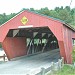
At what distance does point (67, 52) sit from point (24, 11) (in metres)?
4.58

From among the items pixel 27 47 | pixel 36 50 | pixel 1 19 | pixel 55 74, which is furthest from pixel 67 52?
pixel 1 19

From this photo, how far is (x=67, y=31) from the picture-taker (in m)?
17.0

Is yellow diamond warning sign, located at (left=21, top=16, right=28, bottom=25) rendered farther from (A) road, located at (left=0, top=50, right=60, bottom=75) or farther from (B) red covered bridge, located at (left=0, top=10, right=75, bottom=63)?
(A) road, located at (left=0, top=50, right=60, bottom=75)

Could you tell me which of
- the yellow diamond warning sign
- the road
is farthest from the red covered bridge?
the road

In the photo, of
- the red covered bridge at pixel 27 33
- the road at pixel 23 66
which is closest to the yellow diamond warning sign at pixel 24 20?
the red covered bridge at pixel 27 33

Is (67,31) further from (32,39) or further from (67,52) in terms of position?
(32,39)

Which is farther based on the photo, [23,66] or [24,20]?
[24,20]

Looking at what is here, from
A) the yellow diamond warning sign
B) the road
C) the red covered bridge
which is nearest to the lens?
the road

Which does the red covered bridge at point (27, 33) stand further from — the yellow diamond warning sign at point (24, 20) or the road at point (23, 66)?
the road at point (23, 66)

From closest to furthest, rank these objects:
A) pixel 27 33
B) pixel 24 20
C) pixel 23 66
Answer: pixel 23 66
pixel 24 20
pixel 27 33

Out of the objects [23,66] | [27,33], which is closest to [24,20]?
[23,66]

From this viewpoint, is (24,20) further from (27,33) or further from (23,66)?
(27,33)

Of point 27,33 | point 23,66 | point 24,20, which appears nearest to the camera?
point 23,66

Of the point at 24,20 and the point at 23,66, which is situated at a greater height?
the point at 24,20
